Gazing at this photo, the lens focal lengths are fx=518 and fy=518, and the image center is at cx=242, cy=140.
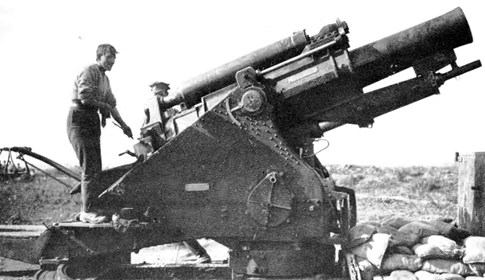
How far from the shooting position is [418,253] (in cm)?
571

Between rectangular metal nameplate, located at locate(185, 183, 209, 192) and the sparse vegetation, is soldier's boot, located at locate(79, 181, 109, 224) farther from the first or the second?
the sparse vegetation

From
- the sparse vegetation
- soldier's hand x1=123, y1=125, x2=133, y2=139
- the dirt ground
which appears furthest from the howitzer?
the sparse vegetation

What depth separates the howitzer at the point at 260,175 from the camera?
5621 mm

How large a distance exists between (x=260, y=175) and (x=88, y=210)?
201cm

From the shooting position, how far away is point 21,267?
7102 mm

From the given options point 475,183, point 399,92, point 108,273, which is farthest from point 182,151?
point 475,183

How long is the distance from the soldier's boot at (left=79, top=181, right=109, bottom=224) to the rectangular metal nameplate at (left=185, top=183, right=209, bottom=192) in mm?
985

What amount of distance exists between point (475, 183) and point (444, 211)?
8933mm

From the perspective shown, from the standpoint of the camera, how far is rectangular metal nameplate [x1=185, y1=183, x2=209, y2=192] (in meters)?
5.73

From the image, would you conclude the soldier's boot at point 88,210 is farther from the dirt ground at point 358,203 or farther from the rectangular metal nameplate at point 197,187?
the dirt ground at point 358,203

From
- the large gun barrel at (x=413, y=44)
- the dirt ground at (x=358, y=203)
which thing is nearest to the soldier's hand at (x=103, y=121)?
the dirt ground at (x=358, y=203)

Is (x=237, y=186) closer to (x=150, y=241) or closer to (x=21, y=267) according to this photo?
(x=150, y=241)

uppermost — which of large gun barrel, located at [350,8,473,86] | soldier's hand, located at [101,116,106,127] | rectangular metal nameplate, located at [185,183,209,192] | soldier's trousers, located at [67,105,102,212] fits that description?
large gun barrel, located at [350,8,473,86]

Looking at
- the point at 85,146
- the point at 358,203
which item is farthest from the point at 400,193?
the point at 85,146
